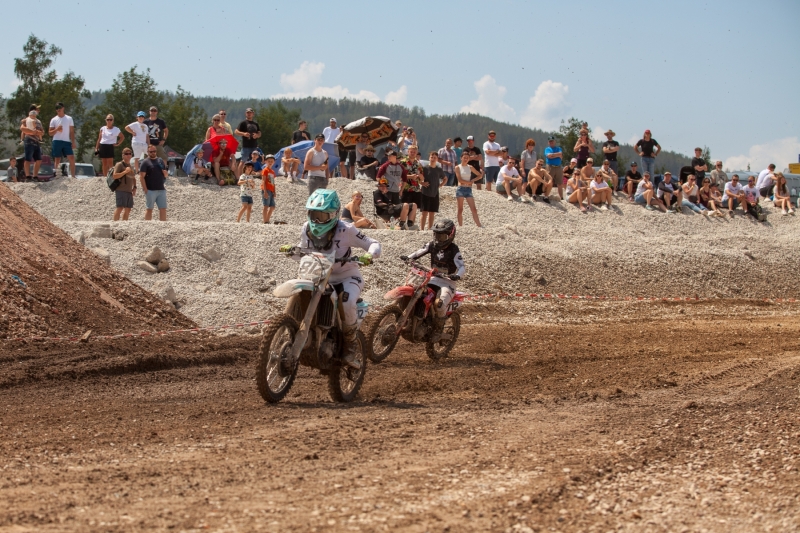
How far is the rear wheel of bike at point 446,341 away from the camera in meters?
11.4

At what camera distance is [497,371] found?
10.5 meters

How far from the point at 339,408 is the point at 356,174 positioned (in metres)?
18.8

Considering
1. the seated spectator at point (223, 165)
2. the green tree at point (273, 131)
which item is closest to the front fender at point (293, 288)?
the seated spectator at point (223, 165)

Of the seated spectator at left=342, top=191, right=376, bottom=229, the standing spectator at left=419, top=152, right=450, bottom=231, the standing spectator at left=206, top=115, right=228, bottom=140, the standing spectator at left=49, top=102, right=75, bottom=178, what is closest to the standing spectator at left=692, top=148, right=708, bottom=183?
the standing spectator at left=419, top=152, right=450, bottom=231

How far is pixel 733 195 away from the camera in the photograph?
2930 cm

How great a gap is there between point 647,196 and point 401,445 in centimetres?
2360

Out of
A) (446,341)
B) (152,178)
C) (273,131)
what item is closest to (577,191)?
(152,178)

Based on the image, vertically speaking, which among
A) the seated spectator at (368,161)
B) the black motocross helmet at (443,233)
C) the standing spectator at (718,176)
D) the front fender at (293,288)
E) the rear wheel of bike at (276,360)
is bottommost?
the rear wheel of bike at (276,360)

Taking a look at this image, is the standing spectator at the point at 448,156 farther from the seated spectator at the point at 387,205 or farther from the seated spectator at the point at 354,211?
the seated spectator at the point at 354,211

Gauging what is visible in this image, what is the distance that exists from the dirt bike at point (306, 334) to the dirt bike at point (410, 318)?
227 cm

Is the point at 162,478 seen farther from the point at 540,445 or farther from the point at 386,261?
the point at 386,261

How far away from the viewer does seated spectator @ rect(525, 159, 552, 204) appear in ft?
86.3

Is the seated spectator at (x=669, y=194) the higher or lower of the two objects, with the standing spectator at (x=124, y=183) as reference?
higher

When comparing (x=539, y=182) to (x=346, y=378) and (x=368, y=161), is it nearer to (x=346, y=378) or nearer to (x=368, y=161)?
(x=368, y=161)
